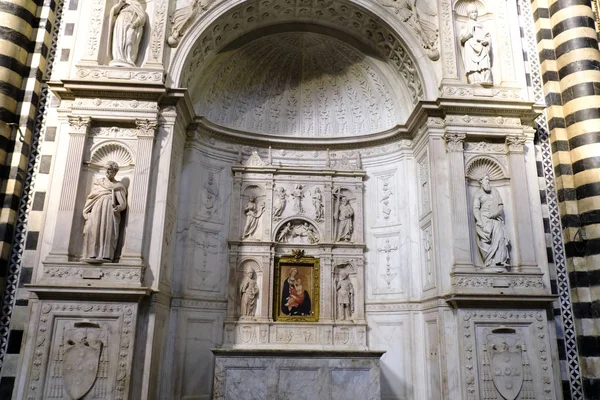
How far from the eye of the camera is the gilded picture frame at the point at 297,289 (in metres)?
11.0

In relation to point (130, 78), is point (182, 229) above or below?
below

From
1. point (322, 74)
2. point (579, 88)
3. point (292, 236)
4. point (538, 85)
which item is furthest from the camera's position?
point (322, 74)

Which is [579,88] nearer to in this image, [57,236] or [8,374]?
[57,236]

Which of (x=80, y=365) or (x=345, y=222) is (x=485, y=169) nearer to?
(x=345, y=222)

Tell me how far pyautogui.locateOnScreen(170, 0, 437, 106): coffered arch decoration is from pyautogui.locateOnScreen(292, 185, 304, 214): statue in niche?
335 cm

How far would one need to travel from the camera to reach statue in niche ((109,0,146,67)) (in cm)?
950

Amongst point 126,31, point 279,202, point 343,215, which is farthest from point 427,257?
point 126,31

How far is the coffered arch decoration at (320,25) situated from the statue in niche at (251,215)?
3.05m

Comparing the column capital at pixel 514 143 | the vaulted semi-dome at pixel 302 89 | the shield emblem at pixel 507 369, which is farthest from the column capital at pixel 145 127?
the shield emblem at pixel 507 369

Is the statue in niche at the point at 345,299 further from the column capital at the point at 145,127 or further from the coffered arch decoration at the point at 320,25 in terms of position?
the column capital at the point at 145,127

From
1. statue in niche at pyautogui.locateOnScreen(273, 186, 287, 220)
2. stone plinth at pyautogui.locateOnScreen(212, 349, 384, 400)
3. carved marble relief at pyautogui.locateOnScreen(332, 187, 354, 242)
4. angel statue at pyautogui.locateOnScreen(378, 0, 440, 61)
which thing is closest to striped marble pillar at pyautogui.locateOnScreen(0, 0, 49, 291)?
stone plinth at pyautogui.locateOnScreen(212, 349, 384, 400)

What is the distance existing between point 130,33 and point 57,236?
4224mm

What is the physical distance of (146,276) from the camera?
8.59 metres

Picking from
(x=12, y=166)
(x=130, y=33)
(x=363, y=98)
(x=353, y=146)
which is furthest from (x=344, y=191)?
(x=12, y=166)
